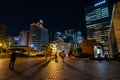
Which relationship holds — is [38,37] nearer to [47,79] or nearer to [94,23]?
[94,23]

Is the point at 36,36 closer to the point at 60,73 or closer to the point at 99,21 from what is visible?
the point at 99,21

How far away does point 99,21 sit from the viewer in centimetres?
16588

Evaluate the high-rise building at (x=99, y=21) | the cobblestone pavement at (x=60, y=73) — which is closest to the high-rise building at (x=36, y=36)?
the high-rise building at (x=99, y=21)

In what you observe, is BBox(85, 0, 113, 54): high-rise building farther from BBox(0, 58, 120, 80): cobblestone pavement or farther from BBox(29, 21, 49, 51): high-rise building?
BBox(0, 58, 120, 80): cobblestone pavement

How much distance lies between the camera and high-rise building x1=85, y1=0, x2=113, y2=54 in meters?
156

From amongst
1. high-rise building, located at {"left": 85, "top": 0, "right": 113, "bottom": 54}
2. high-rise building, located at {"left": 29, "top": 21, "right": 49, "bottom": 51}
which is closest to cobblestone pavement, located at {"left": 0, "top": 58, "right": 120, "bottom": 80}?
high-rise building, located at {"left": 85, "top": 0, "right": 113, "bottom": 54}

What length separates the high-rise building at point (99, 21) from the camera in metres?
156

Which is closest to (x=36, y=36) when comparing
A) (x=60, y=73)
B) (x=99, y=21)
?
(x=99, y=21)

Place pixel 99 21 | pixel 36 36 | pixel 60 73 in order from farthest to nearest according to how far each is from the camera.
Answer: pixel 36 36
pixel 99 21
pixel 60 73

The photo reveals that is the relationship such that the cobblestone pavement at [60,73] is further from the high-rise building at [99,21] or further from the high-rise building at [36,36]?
the high-rise building at [36,36]

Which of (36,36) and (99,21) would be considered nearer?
(99,21)

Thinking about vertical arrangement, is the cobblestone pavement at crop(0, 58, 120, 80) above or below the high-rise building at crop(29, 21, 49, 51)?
below

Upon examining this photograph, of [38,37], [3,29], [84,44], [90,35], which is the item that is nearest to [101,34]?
[90,35]

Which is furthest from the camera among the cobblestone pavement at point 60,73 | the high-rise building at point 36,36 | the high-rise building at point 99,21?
the high-rise building at point 36,36
